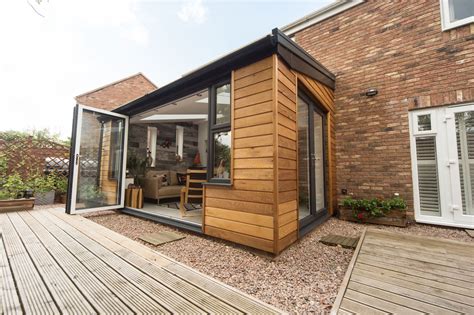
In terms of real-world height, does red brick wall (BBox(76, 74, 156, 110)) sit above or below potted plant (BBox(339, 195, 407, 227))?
above

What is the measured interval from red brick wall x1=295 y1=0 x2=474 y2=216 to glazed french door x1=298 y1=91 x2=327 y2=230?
812 mm

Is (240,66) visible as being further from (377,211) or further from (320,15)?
(320,15)

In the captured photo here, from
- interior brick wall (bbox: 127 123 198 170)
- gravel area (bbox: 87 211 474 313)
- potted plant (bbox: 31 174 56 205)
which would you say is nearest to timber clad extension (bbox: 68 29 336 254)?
gravel area (bbox: 87 211 474 313)

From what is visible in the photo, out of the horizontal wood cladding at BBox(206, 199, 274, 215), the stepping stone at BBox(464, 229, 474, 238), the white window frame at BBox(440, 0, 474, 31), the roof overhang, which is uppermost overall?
the white window frame at BBox(440, 0, 474, 31)

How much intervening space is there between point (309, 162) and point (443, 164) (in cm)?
224

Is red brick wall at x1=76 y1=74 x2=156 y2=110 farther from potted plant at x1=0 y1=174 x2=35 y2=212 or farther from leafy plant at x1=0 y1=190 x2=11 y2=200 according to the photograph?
leafy plant at x1=0 y1=190 x2=11 y2=200

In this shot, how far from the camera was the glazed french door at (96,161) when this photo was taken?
12.8 feet

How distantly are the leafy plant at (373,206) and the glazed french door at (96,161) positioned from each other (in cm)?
502

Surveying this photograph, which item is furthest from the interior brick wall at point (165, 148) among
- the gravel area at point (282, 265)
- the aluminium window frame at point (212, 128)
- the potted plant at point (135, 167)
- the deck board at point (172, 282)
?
the aluminium window frame at point (212, 128)

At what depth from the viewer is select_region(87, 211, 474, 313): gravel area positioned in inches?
58.8

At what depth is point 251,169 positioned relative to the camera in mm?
2381

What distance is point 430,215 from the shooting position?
344 cm

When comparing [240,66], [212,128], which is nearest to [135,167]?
[212,128]

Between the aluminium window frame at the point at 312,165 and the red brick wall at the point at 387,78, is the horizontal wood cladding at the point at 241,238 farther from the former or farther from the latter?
the red brick wall at the point at 387,78
